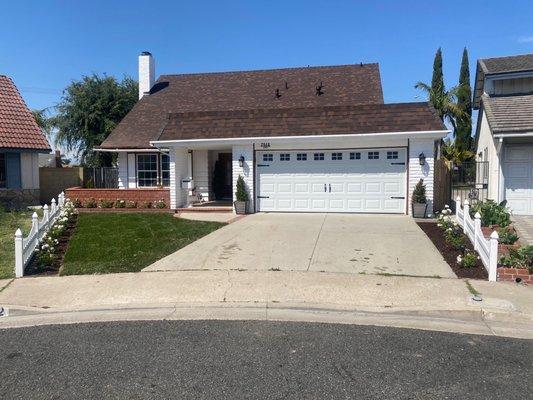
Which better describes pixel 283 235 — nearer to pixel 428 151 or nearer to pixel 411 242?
pixel 411 242

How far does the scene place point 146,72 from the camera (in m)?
25.3

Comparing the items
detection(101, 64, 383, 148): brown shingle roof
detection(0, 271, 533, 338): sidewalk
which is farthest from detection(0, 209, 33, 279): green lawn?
detection(101, 64, 383, 148): brown shingle roof

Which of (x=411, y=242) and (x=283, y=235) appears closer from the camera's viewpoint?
(x=411, y=242)

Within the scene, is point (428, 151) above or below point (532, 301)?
above

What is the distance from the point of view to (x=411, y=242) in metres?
10.9

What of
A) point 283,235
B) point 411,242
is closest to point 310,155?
point 283,235

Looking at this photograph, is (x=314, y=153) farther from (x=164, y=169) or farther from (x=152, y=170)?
(x=152, y=170)

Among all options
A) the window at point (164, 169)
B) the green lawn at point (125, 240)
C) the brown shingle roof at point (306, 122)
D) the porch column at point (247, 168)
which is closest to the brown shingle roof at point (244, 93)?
the window at point (164, 169)

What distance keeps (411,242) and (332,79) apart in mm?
14335

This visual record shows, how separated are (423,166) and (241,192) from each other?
6003mm

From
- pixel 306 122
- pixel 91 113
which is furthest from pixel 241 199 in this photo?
pixel 91 113

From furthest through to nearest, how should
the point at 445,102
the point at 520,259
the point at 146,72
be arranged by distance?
the point at 445,102
the point at 146,72
the point at 520,259

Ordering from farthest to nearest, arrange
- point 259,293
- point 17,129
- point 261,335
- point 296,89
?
1. point 296,89
2. point 17,129
3. point 259,293
4. point 261,335

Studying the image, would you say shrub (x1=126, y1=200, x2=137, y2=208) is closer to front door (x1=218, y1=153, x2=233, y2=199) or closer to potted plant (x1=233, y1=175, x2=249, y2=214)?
potted plant (x1=233, y1=175, x2=249, y2=214)
